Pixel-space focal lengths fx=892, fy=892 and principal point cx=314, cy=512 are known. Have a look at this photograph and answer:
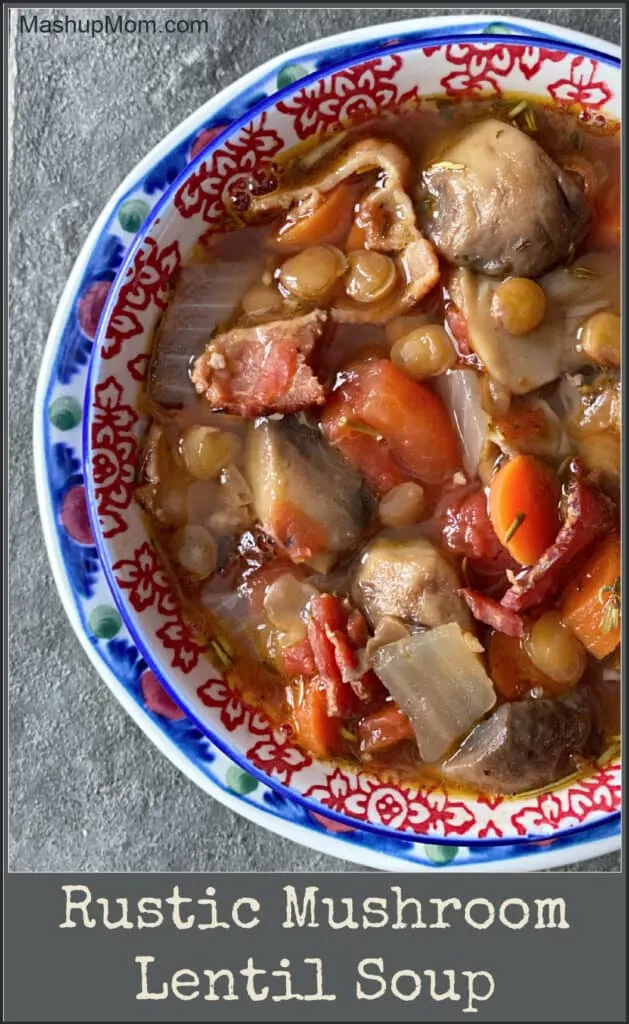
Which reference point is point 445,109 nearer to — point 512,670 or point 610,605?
point 610,605

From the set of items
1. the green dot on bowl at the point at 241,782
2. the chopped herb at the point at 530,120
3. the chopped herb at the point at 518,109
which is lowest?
the green dot on bowl at the point at 241,782

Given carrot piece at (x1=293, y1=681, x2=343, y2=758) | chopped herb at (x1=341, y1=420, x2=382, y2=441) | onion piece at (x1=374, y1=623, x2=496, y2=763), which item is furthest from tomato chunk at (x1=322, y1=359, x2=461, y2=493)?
carrot piece at (x1=293, y1=681, x2=343, y2=758)

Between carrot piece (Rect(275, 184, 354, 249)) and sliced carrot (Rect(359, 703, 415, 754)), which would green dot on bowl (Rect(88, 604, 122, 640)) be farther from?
carrot piece (Rect(275, 184, 354, 249))

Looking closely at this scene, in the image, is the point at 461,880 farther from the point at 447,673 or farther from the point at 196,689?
the point at 196,689

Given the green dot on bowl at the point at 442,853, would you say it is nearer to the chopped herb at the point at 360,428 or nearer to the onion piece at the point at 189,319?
the chopped herb at the point at 360,428

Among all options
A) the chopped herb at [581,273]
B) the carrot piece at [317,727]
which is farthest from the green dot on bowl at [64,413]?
the chopped herb at [581,273]

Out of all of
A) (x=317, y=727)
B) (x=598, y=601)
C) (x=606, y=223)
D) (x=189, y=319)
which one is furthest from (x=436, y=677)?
(x=606, y=223)
